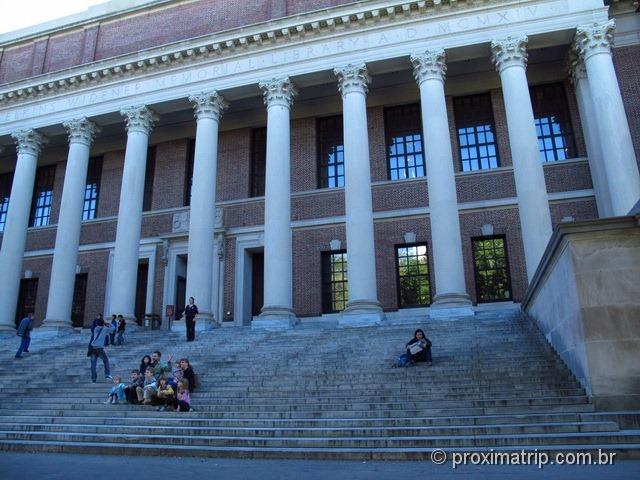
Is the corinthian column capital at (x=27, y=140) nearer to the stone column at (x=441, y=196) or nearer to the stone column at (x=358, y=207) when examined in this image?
the stone column at (x=358, y=207)

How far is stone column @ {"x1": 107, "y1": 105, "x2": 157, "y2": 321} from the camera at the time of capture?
20.8 metres

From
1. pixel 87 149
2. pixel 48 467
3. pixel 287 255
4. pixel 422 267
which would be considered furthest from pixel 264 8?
pixel 48 467

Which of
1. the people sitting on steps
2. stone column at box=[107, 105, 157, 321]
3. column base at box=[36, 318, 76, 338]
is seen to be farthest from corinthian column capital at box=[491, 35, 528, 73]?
column base at box=[36, 318, 76, 338]

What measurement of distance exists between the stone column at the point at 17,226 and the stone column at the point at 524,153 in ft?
66.4

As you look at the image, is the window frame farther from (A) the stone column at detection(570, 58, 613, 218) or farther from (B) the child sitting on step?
(B) the child sitting on step

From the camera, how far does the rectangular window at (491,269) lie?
21078 millimetres

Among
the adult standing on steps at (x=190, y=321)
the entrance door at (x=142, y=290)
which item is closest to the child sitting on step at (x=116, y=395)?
the adult standing on steps at (x=190, y=321)

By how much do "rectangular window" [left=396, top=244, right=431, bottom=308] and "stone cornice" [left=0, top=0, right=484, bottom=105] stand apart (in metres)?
9.14

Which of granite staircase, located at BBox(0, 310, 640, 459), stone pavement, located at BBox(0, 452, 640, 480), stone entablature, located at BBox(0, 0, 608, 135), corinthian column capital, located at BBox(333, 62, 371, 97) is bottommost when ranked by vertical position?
stone pavement, located at BBox(0, 452, 640, 480)

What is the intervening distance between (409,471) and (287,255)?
1323cm

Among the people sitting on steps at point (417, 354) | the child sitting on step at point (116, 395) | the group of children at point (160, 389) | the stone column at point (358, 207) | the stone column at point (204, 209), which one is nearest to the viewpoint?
the group of children at point (160, 389)

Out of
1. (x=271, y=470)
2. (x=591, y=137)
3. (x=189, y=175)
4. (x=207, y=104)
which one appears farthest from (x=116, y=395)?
(x=591, y=137)

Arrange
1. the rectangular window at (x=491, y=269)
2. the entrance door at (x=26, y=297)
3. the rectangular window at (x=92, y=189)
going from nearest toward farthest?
the rectangular window at (x=491, y=269) < the entrance door at (x=26, y=297) < the rectangular window at (x=92, y=189)

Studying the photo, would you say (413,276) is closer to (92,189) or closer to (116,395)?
(116,395)
